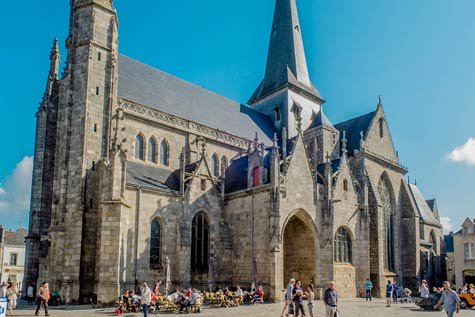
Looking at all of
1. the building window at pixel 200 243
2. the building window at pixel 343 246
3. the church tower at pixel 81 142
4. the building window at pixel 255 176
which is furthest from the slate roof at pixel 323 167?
the church tower at pixel 81 142

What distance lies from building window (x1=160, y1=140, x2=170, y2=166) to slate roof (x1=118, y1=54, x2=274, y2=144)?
2.19 metres

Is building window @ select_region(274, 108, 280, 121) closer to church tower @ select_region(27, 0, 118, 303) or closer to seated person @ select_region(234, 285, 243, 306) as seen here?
church tower @ select_region(27, 0, 118, 303)

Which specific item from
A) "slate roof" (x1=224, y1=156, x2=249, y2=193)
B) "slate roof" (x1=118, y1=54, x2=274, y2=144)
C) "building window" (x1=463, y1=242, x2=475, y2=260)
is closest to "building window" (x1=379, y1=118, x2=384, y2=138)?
"slate roof" (x1=118, y1=54, x2=274, y2=144)

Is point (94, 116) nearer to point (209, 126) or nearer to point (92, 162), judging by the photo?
point (92, 162)

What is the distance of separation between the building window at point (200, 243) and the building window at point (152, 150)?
4.42 m

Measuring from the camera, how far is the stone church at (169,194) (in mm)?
21703

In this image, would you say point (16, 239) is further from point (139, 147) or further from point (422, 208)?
point (422, 208)

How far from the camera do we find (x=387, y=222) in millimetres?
35125

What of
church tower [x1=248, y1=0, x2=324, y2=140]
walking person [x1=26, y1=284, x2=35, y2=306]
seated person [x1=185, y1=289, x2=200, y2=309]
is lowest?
walking person [x1=26, y1=284, x2=35, y2=306]

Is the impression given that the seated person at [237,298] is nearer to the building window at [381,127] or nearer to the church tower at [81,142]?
the church tower at [81,142]

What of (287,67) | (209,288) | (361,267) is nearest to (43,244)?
(209,288)

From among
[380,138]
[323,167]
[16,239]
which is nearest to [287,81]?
[380,138]

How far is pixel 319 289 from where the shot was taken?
25516mm

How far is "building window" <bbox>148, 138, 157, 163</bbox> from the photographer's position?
26.8m
